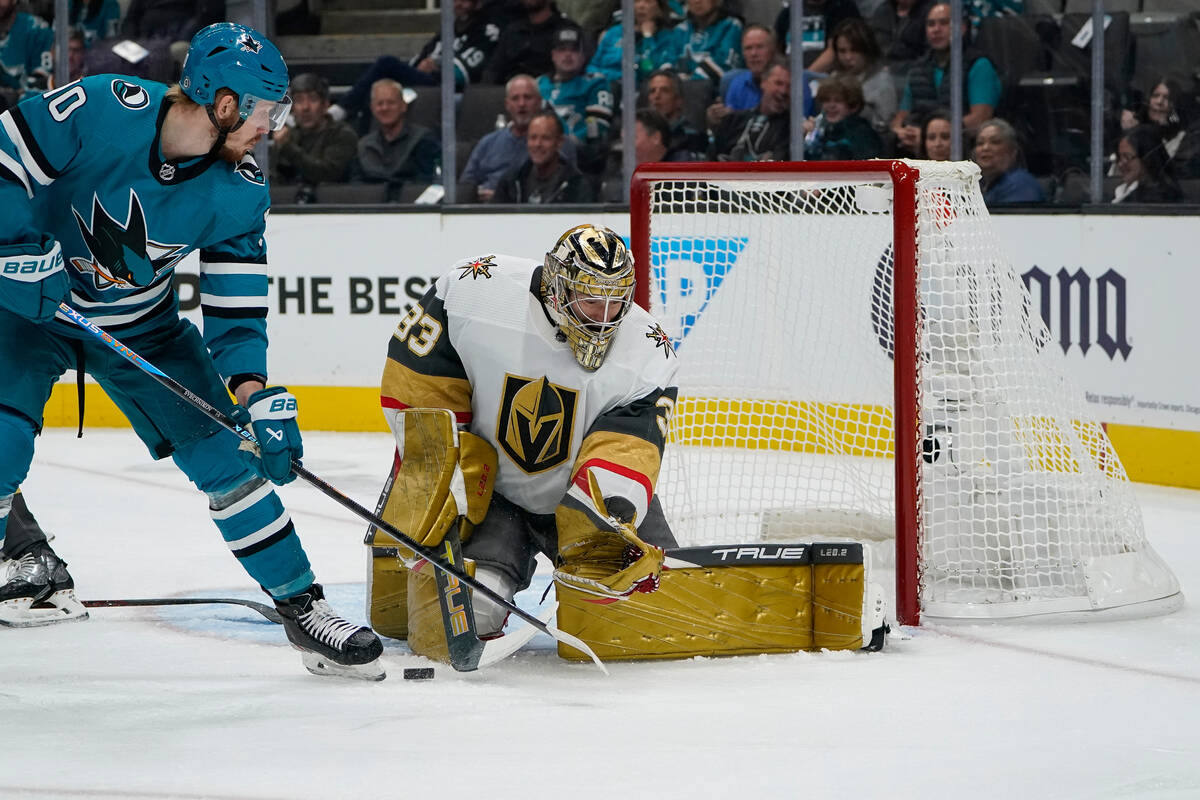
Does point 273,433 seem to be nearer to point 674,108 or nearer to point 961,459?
point 961,459

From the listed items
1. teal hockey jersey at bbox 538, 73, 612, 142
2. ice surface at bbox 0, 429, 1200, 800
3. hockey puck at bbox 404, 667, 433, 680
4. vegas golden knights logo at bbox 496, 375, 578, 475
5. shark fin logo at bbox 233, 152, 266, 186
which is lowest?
ice surface at bbox 0, 429, 1200, 800

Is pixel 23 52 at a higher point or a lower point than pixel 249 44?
higher

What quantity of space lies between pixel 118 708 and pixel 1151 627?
2000 mm

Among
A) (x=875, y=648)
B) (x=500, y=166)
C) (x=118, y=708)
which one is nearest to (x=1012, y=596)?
(x=875, y=648)

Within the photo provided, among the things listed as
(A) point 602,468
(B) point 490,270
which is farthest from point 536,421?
(B) point 490,270

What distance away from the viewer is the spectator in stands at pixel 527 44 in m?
6.03

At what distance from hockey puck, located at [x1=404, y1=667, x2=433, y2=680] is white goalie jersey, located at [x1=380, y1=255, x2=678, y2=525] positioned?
42cm

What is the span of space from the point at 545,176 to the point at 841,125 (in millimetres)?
1103

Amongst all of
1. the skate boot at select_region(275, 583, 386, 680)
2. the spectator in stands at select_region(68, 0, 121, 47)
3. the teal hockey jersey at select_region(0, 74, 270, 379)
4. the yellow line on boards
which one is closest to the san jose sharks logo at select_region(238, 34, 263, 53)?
the teal hockey jersey at select_region(0, 74, 270, 379)

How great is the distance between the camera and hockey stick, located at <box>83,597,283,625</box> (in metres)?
3.22

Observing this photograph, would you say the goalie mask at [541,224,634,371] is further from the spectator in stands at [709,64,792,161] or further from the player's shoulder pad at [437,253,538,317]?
the spectator in stands at [709,64,792,161]

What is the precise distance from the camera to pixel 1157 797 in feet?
7.30

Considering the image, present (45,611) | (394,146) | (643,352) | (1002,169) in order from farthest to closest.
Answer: (394,146), (1002,169), (45,611), (643,352)

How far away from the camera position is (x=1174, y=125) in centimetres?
505
